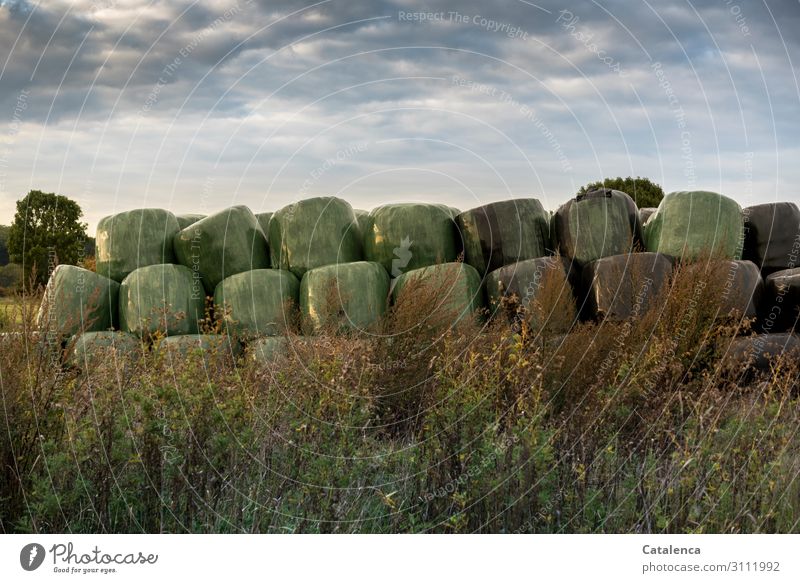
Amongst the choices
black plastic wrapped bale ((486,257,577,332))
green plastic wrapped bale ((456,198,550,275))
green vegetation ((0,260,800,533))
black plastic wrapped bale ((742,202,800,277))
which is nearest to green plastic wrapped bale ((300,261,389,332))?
green plastic wrapped bale ((456,198,550,275))

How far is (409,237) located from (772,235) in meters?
4.11

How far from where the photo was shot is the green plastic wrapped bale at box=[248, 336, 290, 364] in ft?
22.7

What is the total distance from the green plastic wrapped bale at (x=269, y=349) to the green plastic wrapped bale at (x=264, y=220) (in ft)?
6.22

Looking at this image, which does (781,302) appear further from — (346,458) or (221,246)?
(221,246)

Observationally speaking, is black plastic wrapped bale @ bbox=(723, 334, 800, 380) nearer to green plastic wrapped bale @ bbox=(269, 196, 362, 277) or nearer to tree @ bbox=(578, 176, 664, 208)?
green plastic wrapped bale @ bbox=(269, 196, 362, 277)

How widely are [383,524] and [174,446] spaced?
131 cm

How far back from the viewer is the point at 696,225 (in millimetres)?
8969

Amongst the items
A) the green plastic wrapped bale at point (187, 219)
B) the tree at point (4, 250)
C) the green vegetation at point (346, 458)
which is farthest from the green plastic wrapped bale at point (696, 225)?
the tree at point (4, 250)

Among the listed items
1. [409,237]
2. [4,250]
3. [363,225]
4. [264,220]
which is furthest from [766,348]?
[4,250]

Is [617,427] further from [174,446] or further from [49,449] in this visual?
[49,449]

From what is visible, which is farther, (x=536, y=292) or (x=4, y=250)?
(x=4, y=250)

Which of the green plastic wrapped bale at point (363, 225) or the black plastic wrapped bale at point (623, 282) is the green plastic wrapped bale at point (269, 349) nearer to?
the green plastic wrapped bale at point (363, 225)
